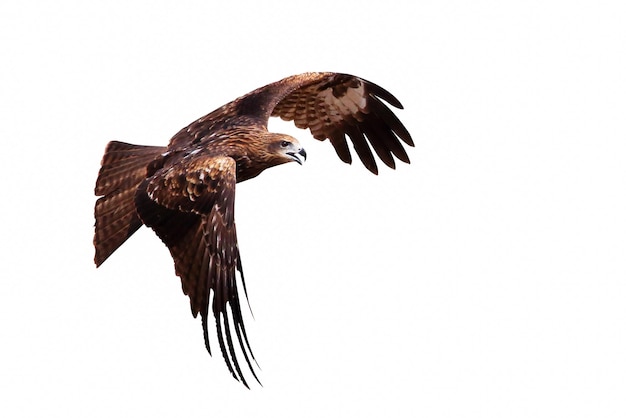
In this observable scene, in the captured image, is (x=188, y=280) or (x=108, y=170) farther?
(x=108, y=170)

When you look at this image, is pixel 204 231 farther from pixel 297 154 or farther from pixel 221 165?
pixel 297 154

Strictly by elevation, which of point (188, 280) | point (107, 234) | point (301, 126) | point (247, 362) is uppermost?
point (301, 126)

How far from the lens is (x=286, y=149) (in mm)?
9805

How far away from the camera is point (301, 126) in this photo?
1155 centimetres

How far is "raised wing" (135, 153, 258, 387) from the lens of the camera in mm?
8711

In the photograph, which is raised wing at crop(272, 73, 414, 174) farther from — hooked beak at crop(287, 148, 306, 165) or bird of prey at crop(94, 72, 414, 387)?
hooked beak at crop(287, 148, 306, 165)

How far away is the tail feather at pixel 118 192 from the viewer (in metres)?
9.88

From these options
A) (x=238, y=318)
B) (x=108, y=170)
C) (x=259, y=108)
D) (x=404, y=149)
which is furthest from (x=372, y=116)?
(x=238, y=318)

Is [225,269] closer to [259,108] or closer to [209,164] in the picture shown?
[209,164]

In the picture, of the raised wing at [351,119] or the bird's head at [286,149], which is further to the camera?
the raised wing at [351,119]

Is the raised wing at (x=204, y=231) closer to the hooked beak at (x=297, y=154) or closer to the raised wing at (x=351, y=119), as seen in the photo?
the hooked beak at (x=297, y=154)

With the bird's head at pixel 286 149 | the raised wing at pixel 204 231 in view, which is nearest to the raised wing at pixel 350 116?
the bird's head at pixel 286 149

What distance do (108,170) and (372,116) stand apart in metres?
2.77

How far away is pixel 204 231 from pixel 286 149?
50.8 inches
